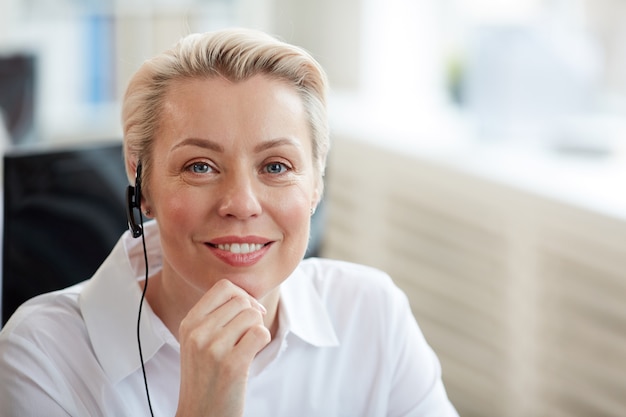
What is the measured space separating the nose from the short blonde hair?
0.12m

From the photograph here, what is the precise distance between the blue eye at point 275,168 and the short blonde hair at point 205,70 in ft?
0.26

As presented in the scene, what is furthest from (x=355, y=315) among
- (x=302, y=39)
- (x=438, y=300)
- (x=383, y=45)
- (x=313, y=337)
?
(x=302, y=39)

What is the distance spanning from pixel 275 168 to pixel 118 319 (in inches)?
11.7

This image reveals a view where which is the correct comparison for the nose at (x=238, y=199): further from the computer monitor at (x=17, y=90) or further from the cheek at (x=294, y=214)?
the computer monitor at (x=17, y=90)

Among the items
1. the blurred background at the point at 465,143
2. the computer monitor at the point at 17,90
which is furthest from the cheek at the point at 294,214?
the computer monitor at the point at 17,90

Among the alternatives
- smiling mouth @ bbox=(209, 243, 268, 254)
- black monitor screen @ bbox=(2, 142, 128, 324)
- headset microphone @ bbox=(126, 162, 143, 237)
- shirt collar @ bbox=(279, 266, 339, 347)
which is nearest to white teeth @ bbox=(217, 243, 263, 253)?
smiling mouth @ bbox=(209, 243, 268, 254)

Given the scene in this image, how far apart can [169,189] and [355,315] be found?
402 millimetres

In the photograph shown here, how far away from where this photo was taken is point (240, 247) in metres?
1.18

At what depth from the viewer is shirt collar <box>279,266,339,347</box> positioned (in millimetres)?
1367

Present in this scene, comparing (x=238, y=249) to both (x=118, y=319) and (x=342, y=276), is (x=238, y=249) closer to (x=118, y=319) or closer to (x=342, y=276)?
(x=118, y=319)

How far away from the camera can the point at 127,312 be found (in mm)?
1280

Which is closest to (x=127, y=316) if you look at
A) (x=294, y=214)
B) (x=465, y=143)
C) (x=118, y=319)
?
(x=118, y=319)

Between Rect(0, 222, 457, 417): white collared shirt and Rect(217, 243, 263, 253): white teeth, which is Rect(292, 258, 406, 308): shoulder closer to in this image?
Rect(0, 222, 457, 417): white collared shirt

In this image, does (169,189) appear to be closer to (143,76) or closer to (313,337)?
(143,76)
